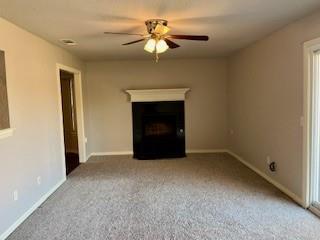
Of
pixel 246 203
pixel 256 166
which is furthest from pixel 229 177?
pixel 246 203

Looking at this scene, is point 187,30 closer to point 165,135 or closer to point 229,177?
point 229,177

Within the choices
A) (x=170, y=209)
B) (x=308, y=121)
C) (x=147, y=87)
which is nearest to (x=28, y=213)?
(x=170, y=209)

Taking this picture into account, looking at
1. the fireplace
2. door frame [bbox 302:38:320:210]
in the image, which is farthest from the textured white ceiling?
the fireplace

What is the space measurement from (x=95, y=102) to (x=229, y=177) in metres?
3.69

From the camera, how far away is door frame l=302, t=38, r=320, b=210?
329 cm

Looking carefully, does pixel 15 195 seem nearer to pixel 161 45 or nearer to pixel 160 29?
pixel 161 45

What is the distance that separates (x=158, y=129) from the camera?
671 centimetres

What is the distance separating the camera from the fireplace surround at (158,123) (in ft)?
21.4

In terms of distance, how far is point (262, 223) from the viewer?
10.0 ft

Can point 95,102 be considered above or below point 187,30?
below

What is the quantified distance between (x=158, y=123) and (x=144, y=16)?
3794mm

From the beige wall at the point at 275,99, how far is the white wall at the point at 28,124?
3.40m

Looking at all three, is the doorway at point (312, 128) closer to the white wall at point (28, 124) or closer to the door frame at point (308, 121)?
the door frame at point (308, 121)

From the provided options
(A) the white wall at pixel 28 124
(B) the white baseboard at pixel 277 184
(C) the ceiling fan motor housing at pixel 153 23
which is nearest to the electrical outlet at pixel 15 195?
(A) the white wall at pixel 28 124
